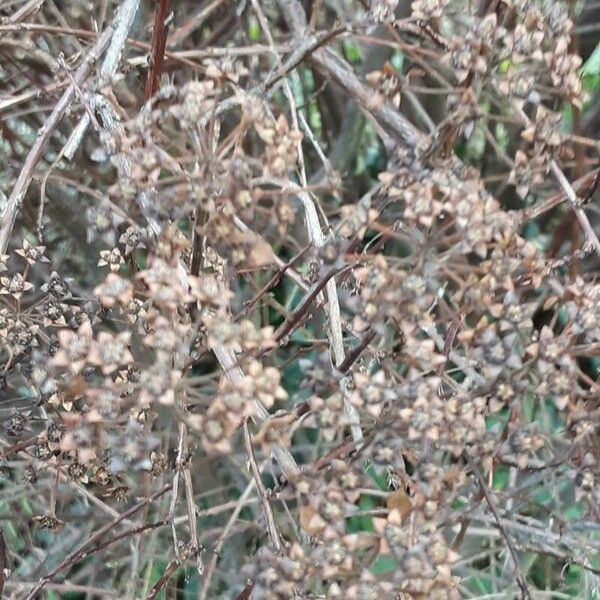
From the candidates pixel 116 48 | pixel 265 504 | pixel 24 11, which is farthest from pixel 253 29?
pixel 265 504

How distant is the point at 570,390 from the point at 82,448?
340mm

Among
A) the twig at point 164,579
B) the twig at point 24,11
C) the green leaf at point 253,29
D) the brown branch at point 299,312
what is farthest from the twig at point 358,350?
the green leaf at point 253,29

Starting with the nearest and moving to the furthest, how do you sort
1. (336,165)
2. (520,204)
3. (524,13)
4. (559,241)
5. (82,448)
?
1. (82,448)
2. (524,13)
3. (559,241)
4. (336,165)
5. (520,204)

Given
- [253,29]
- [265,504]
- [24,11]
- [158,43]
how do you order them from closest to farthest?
[265,504] → [158,43] → [24,11] → [253,29]

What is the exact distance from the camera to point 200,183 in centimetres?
57

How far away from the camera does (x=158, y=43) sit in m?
0.77

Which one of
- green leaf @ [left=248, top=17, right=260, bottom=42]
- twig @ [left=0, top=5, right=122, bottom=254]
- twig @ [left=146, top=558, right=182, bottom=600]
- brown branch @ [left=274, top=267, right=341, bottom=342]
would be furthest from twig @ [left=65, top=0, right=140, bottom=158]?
green leaf @ [left=248, top=17, right=260, bottom=42]

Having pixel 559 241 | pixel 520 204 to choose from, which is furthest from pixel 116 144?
pixel 520 204

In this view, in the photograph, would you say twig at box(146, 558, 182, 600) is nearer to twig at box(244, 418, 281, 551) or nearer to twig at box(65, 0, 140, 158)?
twig at box(244, 418, 281, 551)

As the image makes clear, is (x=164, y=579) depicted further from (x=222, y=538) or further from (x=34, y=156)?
(x=34, y=156)

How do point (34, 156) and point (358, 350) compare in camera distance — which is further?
point (34, 156)

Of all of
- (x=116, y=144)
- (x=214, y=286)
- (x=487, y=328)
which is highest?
(x=116, y=144)

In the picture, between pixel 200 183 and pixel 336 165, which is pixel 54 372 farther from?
pixel 336 165

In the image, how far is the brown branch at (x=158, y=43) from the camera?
0.76 m
